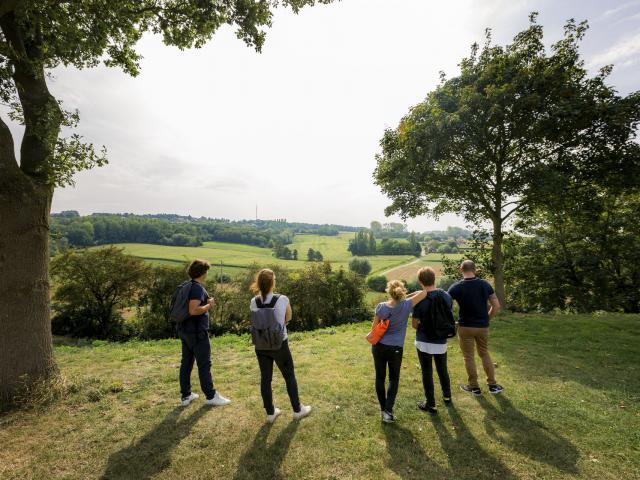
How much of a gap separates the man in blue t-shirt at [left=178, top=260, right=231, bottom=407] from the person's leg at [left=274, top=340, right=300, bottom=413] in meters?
1.46

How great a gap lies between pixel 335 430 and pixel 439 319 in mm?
2548

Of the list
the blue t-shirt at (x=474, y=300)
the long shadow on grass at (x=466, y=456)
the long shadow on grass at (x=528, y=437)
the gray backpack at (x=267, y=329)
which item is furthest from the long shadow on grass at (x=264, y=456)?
the blue t-shirt at (x=474, y=300)

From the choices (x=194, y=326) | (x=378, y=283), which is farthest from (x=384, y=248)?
(x=194, y=326)

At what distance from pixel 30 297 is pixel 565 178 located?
16359 millimetres

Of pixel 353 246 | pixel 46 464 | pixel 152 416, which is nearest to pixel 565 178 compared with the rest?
pixel 152 416

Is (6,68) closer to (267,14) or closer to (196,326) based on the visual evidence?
(267,14)

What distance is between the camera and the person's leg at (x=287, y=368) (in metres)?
4.73

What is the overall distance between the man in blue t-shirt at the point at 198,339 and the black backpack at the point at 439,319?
3.96 m

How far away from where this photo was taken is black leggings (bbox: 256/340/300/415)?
4738mm

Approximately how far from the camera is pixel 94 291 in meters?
22.5

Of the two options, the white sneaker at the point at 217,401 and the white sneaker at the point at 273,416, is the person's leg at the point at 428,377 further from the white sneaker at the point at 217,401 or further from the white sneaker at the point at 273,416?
the white sneaker at the point at 217,401

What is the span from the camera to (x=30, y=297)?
546cm

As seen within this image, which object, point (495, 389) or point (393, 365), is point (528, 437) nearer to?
point (495, 389)

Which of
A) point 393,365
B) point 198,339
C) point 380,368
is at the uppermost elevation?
point 198,339
